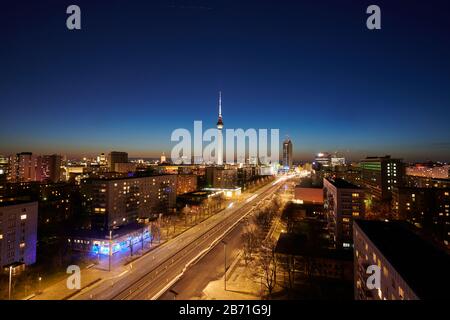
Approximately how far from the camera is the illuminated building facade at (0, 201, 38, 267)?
1548 centimetres

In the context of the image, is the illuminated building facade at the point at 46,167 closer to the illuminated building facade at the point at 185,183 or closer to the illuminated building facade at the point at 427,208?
the illuminated building facade at the point at 185,183

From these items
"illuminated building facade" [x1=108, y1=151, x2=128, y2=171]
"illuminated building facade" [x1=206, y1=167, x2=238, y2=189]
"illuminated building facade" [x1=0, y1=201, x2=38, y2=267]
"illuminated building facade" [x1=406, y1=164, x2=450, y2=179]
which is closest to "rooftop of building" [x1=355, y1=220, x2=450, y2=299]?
"illuminated building facade" [x1=0, y1=201, x2=38, y2=267]

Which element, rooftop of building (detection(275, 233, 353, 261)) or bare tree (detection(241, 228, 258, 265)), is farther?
bare tree (detection(241, 228, 258, 265))

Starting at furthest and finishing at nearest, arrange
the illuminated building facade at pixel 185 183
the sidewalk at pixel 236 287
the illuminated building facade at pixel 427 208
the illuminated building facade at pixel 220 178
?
1. the illuminated building facade at pixel 220 178
2. the illuminated building facade at pixel 185 183
3. the illuminated building facade at pixel 427 208
4. the sidewalk at pixel 236 287

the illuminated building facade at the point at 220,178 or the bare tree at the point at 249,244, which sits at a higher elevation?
the illuminated building facade at the point at 220,178

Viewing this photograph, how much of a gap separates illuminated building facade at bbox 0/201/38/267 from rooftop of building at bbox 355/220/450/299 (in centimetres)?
1942

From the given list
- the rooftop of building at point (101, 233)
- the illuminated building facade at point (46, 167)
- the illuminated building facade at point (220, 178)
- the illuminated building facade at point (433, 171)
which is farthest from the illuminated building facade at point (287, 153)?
the rooftop of building at point (101, 233)

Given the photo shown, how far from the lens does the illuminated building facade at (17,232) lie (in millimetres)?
15477

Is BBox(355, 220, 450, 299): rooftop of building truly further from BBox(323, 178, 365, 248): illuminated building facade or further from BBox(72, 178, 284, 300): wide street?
BBox(72, 178, 284, 300): wide street

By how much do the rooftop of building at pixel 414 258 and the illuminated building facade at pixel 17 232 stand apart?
1942 centimetres

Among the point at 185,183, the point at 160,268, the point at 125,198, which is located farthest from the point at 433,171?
the point at 160,268

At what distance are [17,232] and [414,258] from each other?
20460 millimetres

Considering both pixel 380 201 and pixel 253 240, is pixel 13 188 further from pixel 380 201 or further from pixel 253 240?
pixel 380 201
